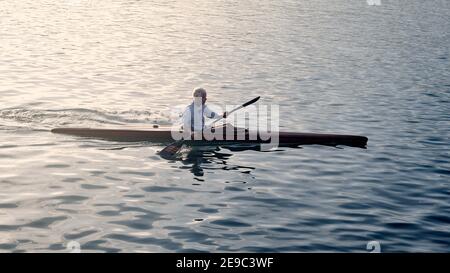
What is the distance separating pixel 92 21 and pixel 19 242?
42.8m

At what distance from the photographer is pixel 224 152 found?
16734 mm

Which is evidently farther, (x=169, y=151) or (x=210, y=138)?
(x=210, y=138)

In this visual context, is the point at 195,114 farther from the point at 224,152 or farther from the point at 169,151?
the point at 169,151

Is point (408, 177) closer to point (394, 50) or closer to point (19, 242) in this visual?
point (19, 242)

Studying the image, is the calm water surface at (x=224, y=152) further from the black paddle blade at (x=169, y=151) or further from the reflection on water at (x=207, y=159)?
the black paddle blade at (x=169, y=151)

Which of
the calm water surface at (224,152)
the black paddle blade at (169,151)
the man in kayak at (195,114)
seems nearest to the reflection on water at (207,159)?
the calm water surface at (224,152)

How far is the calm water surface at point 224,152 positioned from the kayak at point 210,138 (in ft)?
1.20

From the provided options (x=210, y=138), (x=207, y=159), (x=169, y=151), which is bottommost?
(x=207, y=159)

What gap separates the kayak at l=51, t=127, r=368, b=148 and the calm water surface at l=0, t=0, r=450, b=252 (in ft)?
1.20

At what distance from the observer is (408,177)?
50.3ft

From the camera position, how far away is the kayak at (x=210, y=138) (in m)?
17.1

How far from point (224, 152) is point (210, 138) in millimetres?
561

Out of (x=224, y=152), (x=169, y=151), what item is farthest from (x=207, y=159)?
(x=169, y=151)

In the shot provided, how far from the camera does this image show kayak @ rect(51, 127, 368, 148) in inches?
672
